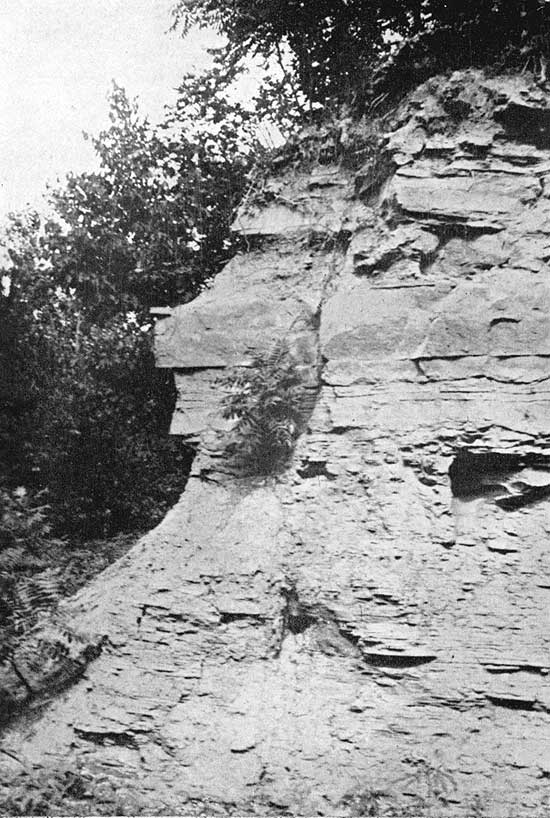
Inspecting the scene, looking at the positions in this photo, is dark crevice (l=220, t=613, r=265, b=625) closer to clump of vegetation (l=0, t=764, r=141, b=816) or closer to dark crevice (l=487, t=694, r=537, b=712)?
clump of vegetation (l=0, t=764, r=141, b=816)

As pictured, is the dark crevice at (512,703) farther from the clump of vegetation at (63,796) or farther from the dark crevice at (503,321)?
the dark crevice at (503,321)

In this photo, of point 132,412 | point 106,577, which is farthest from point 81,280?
point 106,577

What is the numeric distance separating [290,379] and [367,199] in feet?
7.23

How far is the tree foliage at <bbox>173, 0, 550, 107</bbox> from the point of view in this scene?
8.65 m

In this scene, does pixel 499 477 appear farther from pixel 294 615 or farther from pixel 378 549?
pixel 294 615

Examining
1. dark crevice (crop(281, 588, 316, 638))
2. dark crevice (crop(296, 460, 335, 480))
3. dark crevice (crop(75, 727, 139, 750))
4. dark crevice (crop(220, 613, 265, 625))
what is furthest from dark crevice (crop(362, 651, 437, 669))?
dark crevice (crop(75, 727, 139, 750))

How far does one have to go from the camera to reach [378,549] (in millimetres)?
6453

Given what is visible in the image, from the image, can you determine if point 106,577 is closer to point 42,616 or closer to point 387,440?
point 42,616

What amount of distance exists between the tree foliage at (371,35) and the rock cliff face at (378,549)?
980 millimetres

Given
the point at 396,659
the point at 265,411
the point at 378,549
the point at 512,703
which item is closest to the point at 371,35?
the point at 265,411

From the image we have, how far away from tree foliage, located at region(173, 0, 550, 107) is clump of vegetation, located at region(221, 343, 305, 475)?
357 cm

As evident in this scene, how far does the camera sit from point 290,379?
24.2ft

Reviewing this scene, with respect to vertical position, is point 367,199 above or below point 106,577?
above

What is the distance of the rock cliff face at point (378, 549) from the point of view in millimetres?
5949
